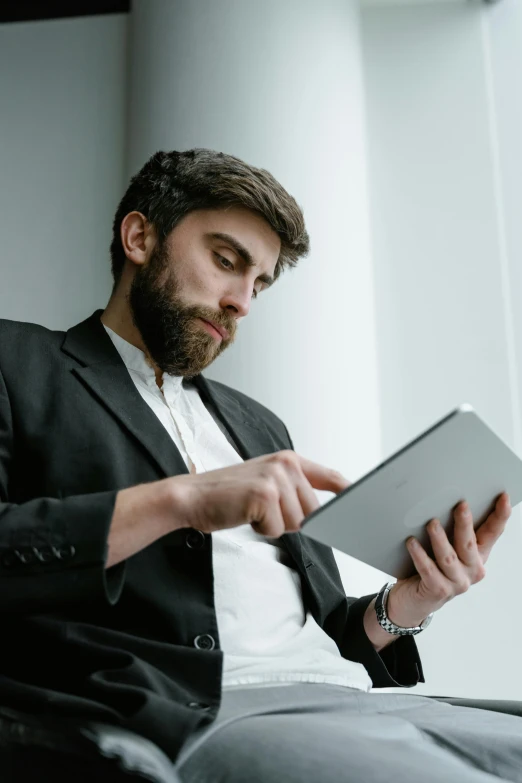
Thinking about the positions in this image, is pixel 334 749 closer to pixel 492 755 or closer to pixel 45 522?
pixel 492 755

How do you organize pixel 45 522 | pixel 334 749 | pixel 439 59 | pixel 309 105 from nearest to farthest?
pixel 334 749
pixel 45 522
pixel 309 105
pixel 439 59

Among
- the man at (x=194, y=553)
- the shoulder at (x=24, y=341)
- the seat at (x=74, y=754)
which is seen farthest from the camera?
the shoulder at (x=24, y=341)

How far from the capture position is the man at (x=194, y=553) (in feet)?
3.54

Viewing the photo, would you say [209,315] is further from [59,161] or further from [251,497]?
[59,161]

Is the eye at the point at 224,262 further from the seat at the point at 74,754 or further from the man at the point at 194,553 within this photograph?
the seat at the point at 74,754

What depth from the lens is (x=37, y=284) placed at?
2.78 metres

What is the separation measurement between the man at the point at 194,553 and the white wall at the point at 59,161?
90cm

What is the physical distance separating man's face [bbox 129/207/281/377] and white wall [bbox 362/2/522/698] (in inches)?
38.2

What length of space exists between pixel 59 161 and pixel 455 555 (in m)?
2.05

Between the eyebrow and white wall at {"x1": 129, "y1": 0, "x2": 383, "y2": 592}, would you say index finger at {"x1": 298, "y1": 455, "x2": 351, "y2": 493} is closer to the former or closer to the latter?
the eyebrow

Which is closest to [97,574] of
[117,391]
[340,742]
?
[340,742]

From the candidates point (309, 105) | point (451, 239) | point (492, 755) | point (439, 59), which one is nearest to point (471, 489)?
point (492, 755)

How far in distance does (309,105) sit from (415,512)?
1.80 m

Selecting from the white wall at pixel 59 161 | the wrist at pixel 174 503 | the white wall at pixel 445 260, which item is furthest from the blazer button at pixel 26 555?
the white wall at pixel 59 161
